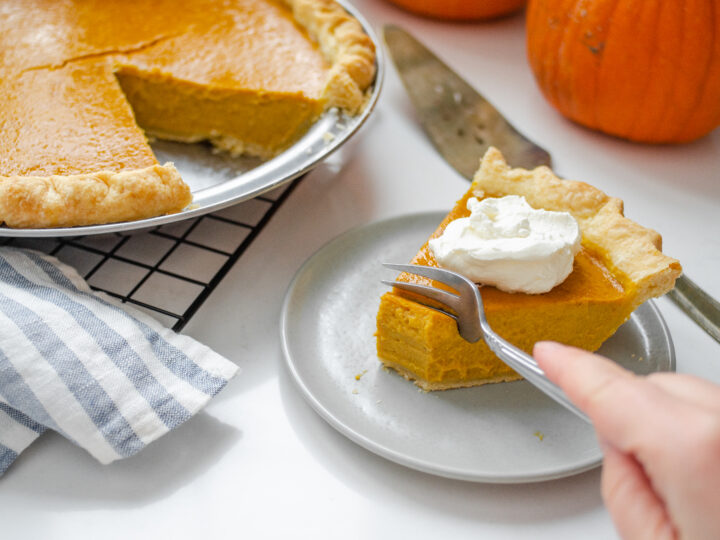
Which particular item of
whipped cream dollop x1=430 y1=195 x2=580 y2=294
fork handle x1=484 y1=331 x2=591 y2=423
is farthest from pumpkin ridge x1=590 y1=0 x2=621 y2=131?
fork handle x1=484 y1=331 x2=591 y2=423

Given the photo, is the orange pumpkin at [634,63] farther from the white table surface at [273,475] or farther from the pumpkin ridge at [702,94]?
the white table surface at [273,475]

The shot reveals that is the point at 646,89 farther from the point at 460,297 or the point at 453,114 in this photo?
the point at 460,297

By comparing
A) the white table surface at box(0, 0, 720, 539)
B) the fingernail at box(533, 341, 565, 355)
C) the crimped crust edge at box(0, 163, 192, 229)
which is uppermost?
the fingernail at box(533, 341, 565, 355)

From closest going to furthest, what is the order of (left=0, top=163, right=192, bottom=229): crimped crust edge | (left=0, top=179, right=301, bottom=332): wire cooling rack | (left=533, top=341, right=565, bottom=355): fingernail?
(left=533, top=341, right=565, bottom=355): fingernail < (left=0, top=163, right=192, bottom=229): crimped crust edge < (left=0, top=179, right=301, bottom=332): wire cooling rack

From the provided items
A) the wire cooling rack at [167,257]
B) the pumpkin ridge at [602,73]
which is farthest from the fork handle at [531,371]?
the pumpkin ridge at [602,73]

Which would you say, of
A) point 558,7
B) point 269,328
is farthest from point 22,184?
point 558,7

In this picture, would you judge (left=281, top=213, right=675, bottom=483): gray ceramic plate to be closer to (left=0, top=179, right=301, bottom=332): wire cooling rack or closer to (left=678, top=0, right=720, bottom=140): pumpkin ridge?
(left=0, top=179, right=301, bottom=332): wire cooling rack

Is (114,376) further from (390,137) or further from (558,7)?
(558,7)
